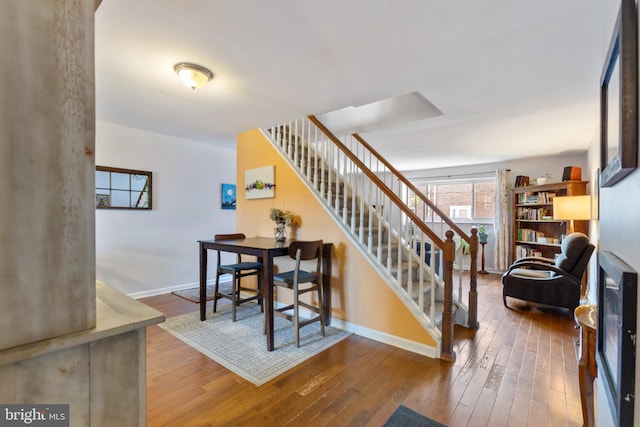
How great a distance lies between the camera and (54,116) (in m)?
0.69

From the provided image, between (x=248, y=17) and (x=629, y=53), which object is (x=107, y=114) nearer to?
(x=248, y=17)

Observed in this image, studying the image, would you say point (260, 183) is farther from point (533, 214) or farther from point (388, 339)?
point (533, 214)

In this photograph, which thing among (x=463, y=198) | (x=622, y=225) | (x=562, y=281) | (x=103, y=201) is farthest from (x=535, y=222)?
(x=103, y=201)

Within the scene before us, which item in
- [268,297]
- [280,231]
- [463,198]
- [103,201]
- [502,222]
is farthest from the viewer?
[463,198]

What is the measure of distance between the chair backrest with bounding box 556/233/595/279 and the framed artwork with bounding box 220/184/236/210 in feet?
15.6

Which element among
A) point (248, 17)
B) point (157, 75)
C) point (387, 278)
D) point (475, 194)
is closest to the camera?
point (248, 17)

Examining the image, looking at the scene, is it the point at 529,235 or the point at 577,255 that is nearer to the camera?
the point at 577,255

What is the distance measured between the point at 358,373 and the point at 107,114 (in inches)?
148

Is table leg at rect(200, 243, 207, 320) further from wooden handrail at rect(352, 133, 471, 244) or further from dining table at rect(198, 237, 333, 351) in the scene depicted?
wooden handrail at rect(352, 133, 471, 244)

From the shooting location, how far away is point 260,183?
3.70 m

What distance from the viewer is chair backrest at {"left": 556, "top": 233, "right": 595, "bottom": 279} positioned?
323 centimetres

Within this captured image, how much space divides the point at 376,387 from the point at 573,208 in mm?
3572

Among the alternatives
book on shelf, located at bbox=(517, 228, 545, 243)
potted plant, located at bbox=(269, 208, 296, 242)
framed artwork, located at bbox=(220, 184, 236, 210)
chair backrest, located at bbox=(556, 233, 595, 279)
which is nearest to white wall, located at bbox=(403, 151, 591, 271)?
book on shelf, located at bbox=(517, 228, 545, 243)

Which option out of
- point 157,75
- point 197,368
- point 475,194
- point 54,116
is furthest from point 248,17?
point 475,194
